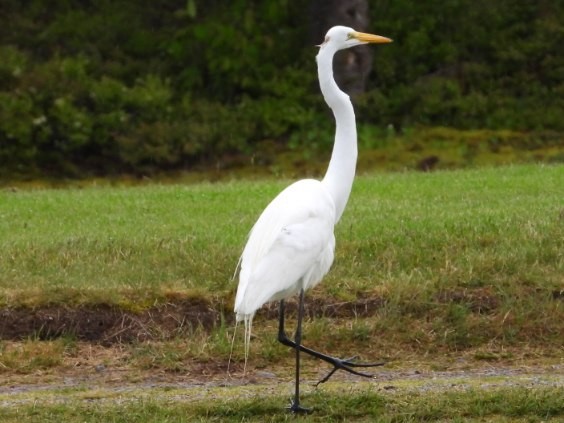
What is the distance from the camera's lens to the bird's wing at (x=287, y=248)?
6.84m

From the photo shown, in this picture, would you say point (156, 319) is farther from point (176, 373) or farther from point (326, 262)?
point (326, 262)

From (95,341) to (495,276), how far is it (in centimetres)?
294

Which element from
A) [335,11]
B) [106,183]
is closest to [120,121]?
[106,183]

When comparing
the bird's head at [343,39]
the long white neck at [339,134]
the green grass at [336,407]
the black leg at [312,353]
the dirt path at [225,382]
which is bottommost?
the dirt path at [225,382]

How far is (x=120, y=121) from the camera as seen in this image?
18906 millimetres

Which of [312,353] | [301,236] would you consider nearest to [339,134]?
[301,236]

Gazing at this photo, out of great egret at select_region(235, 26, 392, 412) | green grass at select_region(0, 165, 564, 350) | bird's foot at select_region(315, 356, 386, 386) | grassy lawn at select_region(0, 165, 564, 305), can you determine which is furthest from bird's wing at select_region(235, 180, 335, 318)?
grassy lawn at select_region(0, 165, 564, 305)

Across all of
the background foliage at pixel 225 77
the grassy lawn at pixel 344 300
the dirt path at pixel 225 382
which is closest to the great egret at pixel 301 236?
the dirt path at pixel 225 382

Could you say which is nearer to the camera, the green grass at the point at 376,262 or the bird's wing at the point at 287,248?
the bird's wing at the point at 287,248

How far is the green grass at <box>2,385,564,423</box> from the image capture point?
21.8 feet

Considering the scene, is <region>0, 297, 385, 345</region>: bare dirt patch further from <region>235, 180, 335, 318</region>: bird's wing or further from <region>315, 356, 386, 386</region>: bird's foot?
<region>235, 180, 335, 318</region>: bird's wing

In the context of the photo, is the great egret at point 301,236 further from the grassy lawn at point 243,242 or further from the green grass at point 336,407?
the grassy lawn at point 243,242

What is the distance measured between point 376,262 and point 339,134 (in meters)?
2.19

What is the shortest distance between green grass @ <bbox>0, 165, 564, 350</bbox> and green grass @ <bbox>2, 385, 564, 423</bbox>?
1.37m
